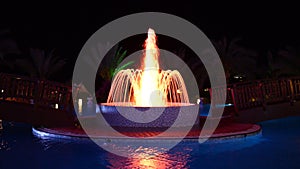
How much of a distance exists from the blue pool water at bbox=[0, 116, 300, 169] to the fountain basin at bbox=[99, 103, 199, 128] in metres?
1.73

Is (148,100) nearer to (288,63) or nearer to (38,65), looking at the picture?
(288,63)

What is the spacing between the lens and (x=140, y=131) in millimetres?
10641

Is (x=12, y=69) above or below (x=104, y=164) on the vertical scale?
above

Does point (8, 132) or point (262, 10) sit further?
point (262, 10)

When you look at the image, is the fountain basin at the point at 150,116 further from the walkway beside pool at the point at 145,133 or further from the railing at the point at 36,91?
the railing at the point at 36,91

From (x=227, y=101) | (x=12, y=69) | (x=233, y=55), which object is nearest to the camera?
(x=227, y=101)

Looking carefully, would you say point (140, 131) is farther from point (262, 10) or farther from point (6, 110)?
point (262, 10)

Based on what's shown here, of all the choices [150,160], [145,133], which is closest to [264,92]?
[145,133]

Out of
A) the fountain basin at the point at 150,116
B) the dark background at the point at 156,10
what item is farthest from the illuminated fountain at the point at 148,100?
the dark background at the point at 156,10

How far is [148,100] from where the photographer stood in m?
13.2

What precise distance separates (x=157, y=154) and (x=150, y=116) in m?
2.87

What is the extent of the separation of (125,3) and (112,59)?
6.18 meters

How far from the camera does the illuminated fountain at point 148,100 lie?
11.0m

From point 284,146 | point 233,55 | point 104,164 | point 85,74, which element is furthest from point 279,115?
point 85,74
